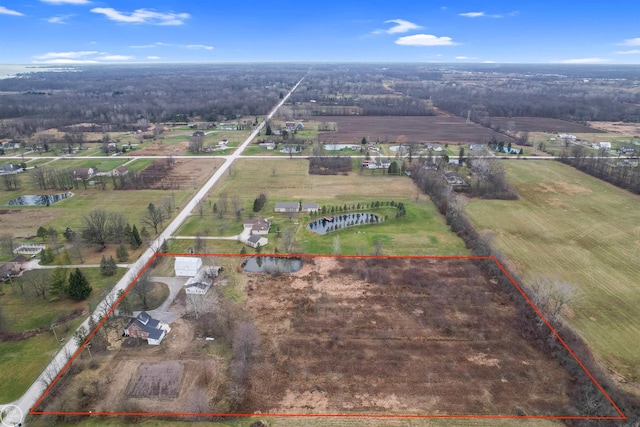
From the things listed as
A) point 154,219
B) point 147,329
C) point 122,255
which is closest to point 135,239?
point 122,255

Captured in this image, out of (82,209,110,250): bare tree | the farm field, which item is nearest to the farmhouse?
the farm field

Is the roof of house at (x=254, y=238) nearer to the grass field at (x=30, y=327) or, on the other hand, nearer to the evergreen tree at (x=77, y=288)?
the grass field at (x=30, y=327)

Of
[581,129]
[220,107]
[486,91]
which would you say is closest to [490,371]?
[581,129]

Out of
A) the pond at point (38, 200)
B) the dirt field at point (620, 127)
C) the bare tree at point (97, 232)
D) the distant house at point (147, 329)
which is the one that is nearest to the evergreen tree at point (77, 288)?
the distant house at point (147, 329)

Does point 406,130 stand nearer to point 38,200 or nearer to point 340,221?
point 340,221

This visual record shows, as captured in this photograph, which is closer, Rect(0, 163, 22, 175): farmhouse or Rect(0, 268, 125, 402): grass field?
Rect(0, 268, 125, 402): grass field

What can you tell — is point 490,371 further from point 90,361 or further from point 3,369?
point 3,369

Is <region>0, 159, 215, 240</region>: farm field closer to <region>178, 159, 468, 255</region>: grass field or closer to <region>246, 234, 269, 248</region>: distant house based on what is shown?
<region>178, 159, 468, 255</region>: grass field
